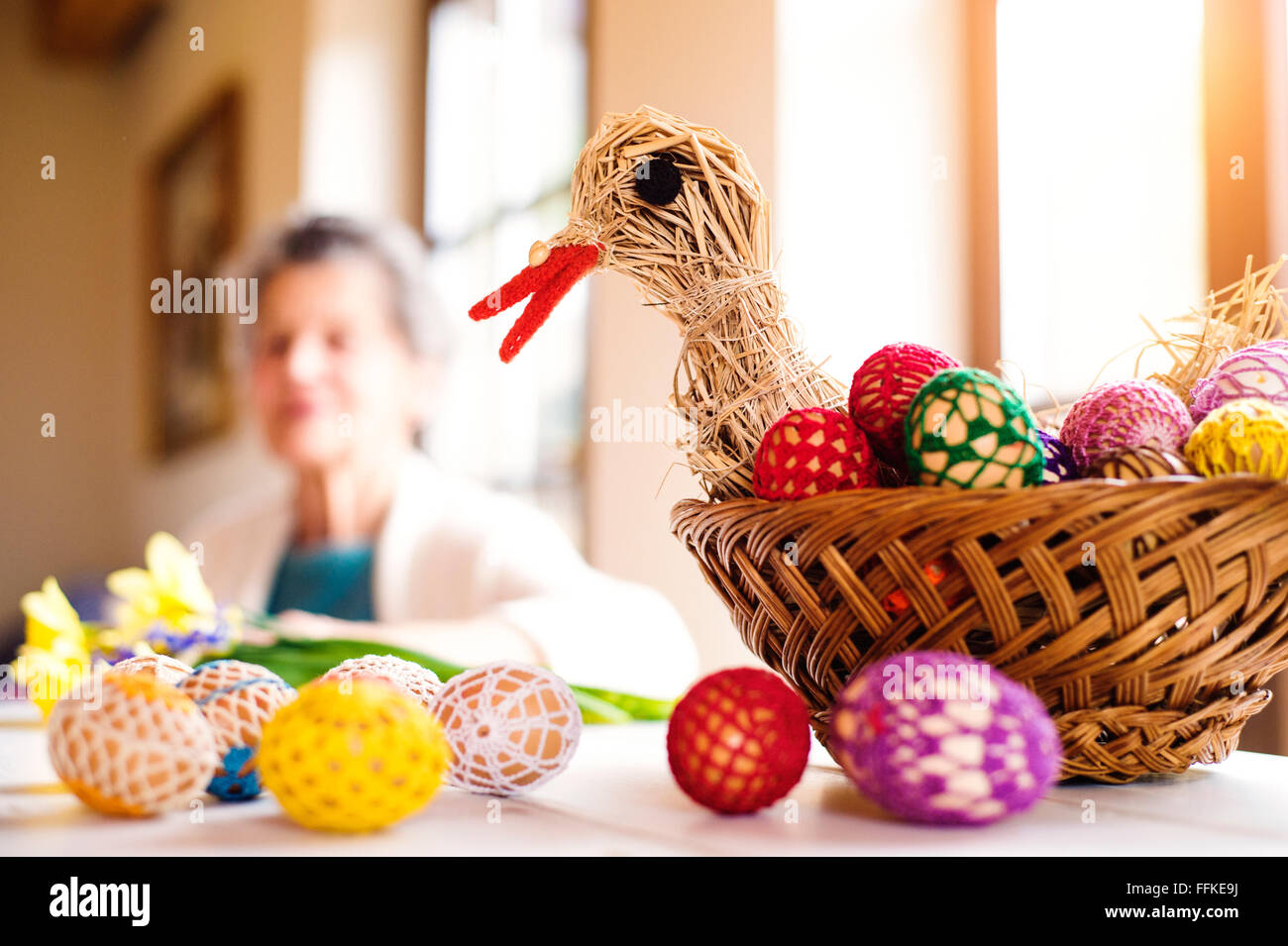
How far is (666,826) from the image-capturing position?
37 cm

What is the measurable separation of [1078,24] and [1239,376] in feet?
2.87

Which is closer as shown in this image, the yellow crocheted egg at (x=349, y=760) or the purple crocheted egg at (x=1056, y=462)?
the yellow crocheted egg at (x=349, y=760)

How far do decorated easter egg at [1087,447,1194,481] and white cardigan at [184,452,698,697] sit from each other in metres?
0.74

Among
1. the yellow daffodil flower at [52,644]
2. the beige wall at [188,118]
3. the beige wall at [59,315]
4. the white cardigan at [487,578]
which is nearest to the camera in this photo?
the yellow daffodil flower at [52,644]

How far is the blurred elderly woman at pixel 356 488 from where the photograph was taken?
5.27 ft

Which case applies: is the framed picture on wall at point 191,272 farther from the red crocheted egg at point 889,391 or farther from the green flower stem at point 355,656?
the red crocheted egg at point 889,391

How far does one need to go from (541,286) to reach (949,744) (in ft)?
1.02

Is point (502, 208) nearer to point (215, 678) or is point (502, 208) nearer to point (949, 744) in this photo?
point (215, 678)

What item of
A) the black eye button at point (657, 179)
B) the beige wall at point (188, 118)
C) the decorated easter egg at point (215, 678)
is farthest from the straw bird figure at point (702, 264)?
the beige wall at point (188, 118)

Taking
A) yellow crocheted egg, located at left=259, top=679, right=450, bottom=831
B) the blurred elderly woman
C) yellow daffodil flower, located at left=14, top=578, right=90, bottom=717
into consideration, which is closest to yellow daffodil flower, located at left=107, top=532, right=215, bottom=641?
yellow daffodil flower, located at left=14, top=578, right=90, bottom=717

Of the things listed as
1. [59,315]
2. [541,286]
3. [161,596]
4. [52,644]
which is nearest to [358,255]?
[59,315]

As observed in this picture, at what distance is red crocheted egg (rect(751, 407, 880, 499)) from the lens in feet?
1.45

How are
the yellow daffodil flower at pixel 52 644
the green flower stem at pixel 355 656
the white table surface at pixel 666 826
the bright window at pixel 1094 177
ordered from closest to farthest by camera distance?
the white table surface at pixel 666 826 < the green flower stem at pixel 355 656 < the yellow daffodil flower at pixel 52 644 < the bright window at pixel 1094 177
